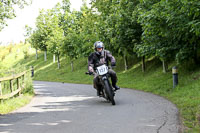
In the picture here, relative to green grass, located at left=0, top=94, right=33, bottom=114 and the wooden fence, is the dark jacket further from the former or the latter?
the wooden fence

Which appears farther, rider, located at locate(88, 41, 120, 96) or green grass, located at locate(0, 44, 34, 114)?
rider, located at locate(88, 41, 120, 96)

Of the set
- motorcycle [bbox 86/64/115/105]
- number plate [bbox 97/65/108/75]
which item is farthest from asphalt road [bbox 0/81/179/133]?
number plate [bbox 97/65/108/75]

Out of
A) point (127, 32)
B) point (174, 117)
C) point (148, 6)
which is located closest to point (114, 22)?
point (127, 32)

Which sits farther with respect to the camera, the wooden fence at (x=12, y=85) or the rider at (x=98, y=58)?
the wooden fence at (x=12, y=85)

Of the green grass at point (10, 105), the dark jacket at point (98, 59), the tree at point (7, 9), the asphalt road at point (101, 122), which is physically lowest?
the green grass at point (10, 105)

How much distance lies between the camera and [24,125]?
215 inches

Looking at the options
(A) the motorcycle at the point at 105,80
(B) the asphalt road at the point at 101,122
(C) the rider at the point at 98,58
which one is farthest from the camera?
(C) the rider at the point at 98,58

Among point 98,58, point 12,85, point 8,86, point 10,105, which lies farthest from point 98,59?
point 8,86

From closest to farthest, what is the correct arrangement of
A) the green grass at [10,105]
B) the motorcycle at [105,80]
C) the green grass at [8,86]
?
the green grass at [10,105] → the motorcycle at [105,80] → the green grass at [8,86]

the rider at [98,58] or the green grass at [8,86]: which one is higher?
the rider at [98,58]

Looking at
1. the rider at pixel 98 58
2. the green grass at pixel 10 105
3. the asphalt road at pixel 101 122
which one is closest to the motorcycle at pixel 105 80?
the rider at pixel 98 58

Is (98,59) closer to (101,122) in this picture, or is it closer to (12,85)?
(101,122)

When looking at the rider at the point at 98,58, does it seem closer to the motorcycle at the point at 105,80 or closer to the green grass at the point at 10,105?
the motorcycle at the point at 105,80

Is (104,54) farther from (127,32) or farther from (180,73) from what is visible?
(127,32)
